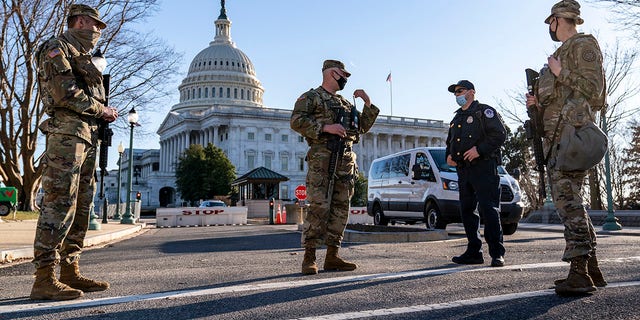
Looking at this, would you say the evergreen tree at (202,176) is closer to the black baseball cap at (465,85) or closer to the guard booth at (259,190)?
the guard booth at (259,190)

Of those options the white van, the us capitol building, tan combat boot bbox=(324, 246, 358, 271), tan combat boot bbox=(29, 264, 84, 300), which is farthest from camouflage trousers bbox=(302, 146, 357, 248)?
the us capitol building

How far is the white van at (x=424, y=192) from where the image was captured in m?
11.6

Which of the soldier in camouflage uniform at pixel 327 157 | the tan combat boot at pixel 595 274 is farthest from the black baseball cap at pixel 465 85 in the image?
the tan combat boot at pixel 595 274

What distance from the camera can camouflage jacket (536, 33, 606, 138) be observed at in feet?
13.6

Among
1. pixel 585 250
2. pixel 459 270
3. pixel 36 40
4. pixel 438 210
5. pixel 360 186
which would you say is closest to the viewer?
pixel 585 250

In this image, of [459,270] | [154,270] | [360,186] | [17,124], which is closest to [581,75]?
[459,270]

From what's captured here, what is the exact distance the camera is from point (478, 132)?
620 centimetres

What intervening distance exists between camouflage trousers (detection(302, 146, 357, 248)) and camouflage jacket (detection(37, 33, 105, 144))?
2.06 metres

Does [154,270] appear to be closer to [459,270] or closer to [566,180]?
[459,270]

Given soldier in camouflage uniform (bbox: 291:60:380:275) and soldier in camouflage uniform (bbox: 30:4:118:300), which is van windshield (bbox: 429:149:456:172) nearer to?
soldier in camouflage uniform (bbox: 291:60:380:275)

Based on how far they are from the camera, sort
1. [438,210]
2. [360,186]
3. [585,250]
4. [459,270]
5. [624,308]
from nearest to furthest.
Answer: [624,308]
[585,250]
[459,270]
[438,210]
[360,186]

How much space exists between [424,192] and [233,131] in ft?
271

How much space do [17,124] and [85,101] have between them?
2594cm

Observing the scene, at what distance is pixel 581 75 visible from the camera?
4160mm
